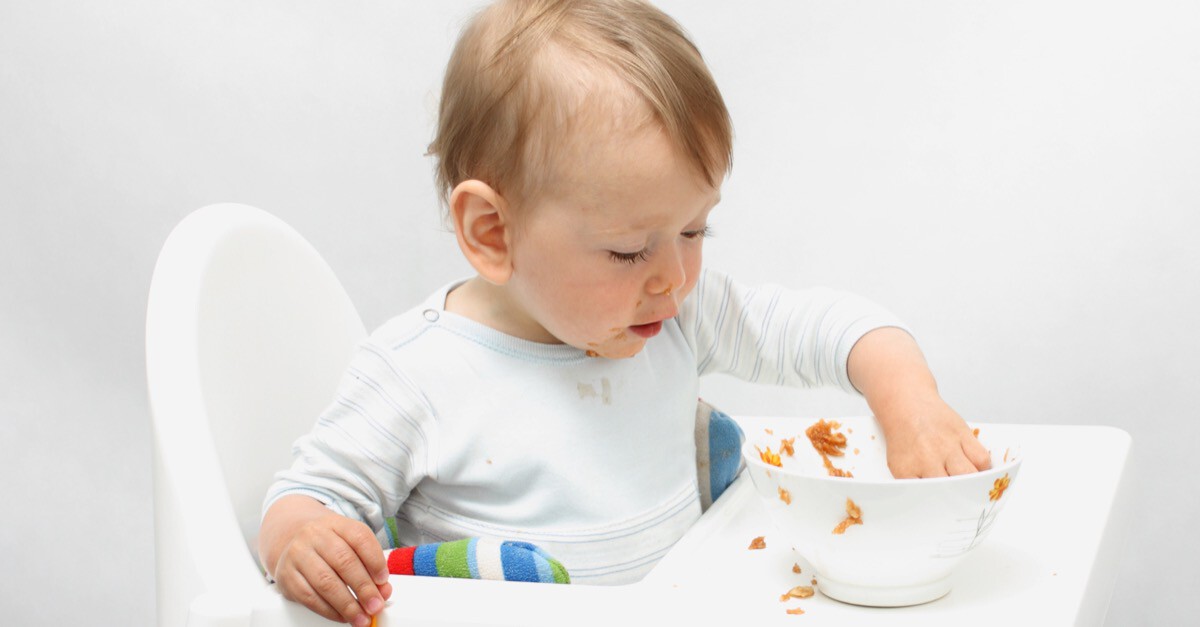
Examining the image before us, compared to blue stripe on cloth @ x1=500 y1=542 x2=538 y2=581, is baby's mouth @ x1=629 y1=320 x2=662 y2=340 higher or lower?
higher

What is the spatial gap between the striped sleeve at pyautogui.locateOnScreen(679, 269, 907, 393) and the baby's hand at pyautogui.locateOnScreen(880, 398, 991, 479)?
125 millimetres

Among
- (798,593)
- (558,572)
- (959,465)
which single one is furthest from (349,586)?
(959,465)

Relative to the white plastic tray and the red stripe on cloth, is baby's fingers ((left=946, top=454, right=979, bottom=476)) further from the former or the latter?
the red stripe on cloth

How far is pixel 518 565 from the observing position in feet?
2.33

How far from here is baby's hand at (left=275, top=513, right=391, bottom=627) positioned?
0.65m

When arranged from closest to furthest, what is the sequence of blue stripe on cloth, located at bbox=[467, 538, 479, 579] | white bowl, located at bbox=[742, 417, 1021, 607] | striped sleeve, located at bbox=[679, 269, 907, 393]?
1. white bowl, located at bbox=[742, 417, 1021, 607]
2. blue stripe on cloth, located at bbox=[467, 538, 479, 579]
3. striped sleeve, located at bbox=[679, 269, 907, 393]

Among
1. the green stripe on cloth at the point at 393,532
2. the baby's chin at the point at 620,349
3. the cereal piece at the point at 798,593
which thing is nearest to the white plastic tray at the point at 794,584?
the cereal piece at the point at 798,593

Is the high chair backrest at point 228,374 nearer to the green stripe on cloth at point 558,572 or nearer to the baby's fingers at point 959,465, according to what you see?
the green stripe on cloth at point 558,572

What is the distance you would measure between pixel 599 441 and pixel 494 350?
0.31 feet

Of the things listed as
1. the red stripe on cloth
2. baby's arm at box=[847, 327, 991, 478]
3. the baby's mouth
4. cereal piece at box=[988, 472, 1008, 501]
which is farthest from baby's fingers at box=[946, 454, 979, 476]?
→ the red stripe on cloth

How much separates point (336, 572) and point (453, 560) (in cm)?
Result: 8

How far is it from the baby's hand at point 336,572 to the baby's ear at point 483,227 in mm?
219

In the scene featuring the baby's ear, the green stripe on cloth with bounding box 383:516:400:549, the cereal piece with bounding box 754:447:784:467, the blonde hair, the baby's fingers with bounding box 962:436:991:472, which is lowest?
the green stripe on cloth with bounding box 383:516:400:549

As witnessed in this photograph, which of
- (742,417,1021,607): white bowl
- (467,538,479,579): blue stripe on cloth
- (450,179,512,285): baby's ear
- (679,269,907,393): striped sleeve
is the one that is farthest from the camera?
(679,269,907,393): striped sleeve
